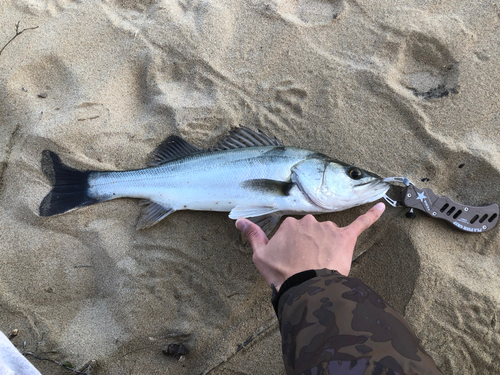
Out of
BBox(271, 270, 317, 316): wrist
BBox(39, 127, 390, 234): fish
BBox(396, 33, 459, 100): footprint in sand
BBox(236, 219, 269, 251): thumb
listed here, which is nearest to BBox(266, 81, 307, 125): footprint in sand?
BBox(39, 127, 390, 234): fish

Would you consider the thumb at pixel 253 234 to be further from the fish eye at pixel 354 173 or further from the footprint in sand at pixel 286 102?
the footprint in sand at pixel 286 102

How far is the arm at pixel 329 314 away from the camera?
148 cm

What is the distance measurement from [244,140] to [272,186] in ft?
1.91

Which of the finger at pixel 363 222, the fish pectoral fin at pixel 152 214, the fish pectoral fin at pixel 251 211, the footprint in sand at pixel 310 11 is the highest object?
the footprint in sand at pixel 310 11

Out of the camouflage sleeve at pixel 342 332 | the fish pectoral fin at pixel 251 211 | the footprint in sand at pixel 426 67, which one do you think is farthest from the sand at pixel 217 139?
the camouflage sleeve at pixel 342 332

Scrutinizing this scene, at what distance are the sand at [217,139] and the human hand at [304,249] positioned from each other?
1.96ft

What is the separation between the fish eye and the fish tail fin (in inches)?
93.4

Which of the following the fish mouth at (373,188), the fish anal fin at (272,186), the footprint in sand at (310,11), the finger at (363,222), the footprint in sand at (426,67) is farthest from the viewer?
the footprint in sand at (310,11)

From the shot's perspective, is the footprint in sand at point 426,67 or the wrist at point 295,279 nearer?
the wrist at point 295,279

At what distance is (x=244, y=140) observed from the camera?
126 inches

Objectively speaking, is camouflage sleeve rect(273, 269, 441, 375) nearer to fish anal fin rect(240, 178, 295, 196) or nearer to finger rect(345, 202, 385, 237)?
finger rect(345, 202, 385, 237)

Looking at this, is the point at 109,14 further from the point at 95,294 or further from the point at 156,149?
the point at 95,294

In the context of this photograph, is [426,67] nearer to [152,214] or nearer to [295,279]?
[295,279]

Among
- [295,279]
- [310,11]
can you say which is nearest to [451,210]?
[295,279]
